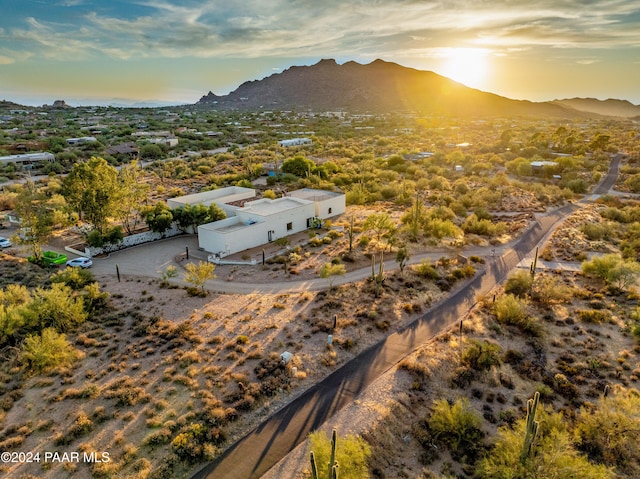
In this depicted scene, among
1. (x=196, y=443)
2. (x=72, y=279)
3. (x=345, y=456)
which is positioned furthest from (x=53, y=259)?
(x=345, y=456)

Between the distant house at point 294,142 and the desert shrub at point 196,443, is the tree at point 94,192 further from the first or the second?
the distant house at point 294,142

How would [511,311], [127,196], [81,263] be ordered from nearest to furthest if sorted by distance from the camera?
[511,311] < [81,263] < [127,196]

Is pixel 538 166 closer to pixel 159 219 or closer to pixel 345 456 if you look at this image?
pixel 159 219

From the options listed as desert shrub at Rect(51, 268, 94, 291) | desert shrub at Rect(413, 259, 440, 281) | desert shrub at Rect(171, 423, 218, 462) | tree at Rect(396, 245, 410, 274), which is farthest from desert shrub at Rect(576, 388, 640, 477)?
desert shrub at Rect(51, 268, 94, 291)

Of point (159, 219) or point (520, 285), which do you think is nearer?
point (520, 285)

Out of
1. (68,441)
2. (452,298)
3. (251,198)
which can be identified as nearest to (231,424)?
(68,441)

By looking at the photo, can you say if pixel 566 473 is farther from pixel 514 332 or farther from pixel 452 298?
pixel 452 298

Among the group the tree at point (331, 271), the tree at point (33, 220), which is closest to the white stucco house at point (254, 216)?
the tree at point (331, 271)
